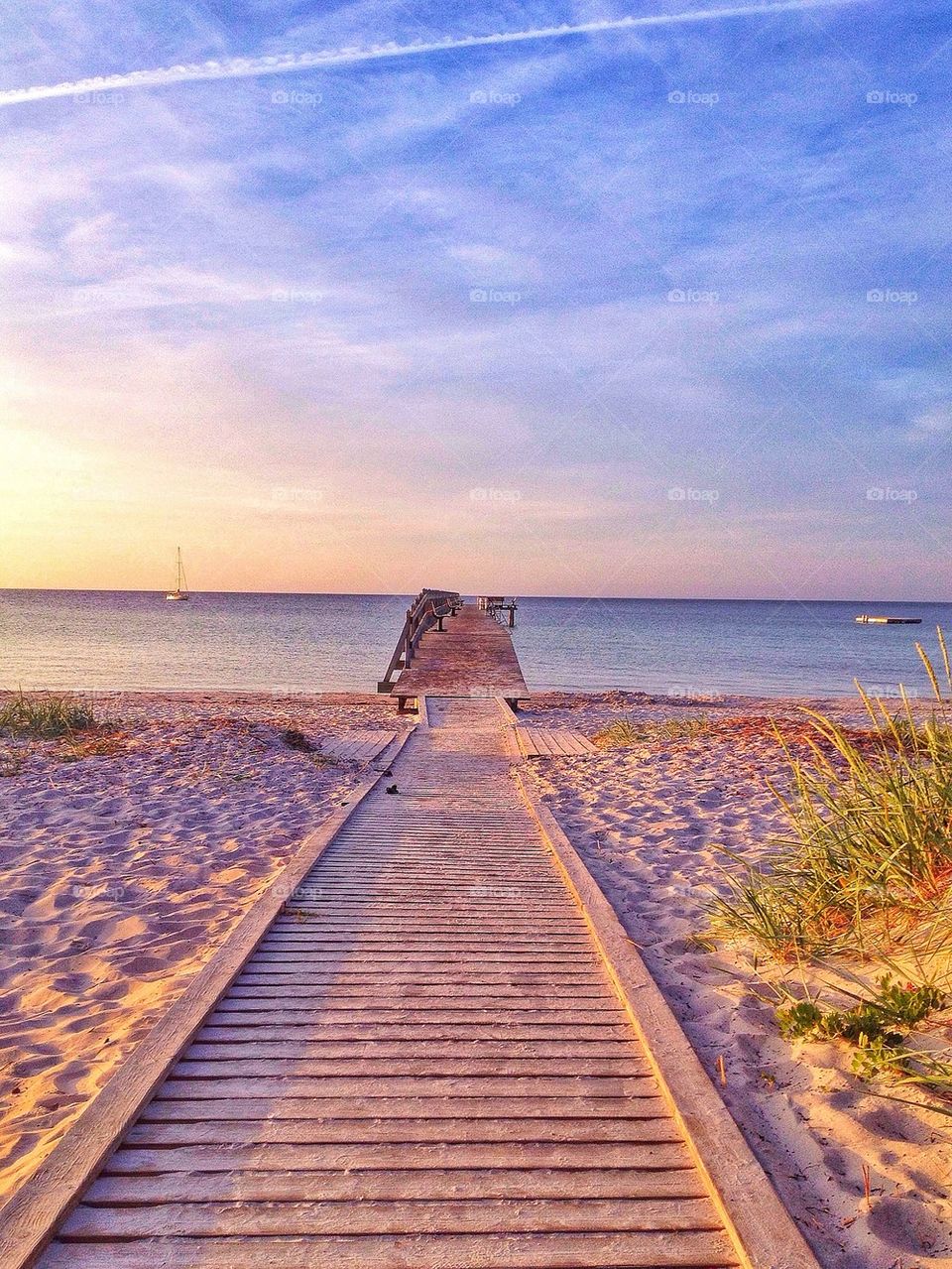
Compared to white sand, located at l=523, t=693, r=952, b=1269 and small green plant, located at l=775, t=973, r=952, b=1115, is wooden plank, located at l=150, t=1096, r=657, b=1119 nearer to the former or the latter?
white sand, located at l=523, t=693, r=952, b=1269

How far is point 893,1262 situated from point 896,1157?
469 millimetres

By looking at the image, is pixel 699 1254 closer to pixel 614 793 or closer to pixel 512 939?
pixel 512 939

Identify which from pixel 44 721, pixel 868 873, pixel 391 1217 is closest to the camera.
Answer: pixel 391 1217

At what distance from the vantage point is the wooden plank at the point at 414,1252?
2223mm

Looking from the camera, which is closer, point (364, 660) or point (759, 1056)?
point (759, 1056)

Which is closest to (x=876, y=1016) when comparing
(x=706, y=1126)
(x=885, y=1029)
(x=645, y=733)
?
(x=885, y=1029)

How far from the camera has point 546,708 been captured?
65.3 ft

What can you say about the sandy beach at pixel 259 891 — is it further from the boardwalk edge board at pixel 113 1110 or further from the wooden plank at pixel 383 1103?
the wooden plank at pixel 383 1103

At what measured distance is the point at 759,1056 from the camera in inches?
A: 133

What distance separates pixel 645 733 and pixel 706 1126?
10211mm

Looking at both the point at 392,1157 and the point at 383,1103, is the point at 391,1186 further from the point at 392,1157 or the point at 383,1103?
the point at 383,1103

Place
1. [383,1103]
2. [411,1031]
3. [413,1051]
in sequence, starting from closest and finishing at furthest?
[383,1103] → [413,1051] → [411,1031]

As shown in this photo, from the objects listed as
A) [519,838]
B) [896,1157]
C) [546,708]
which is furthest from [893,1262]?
[546,708]

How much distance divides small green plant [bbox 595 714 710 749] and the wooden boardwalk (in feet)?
11.8
